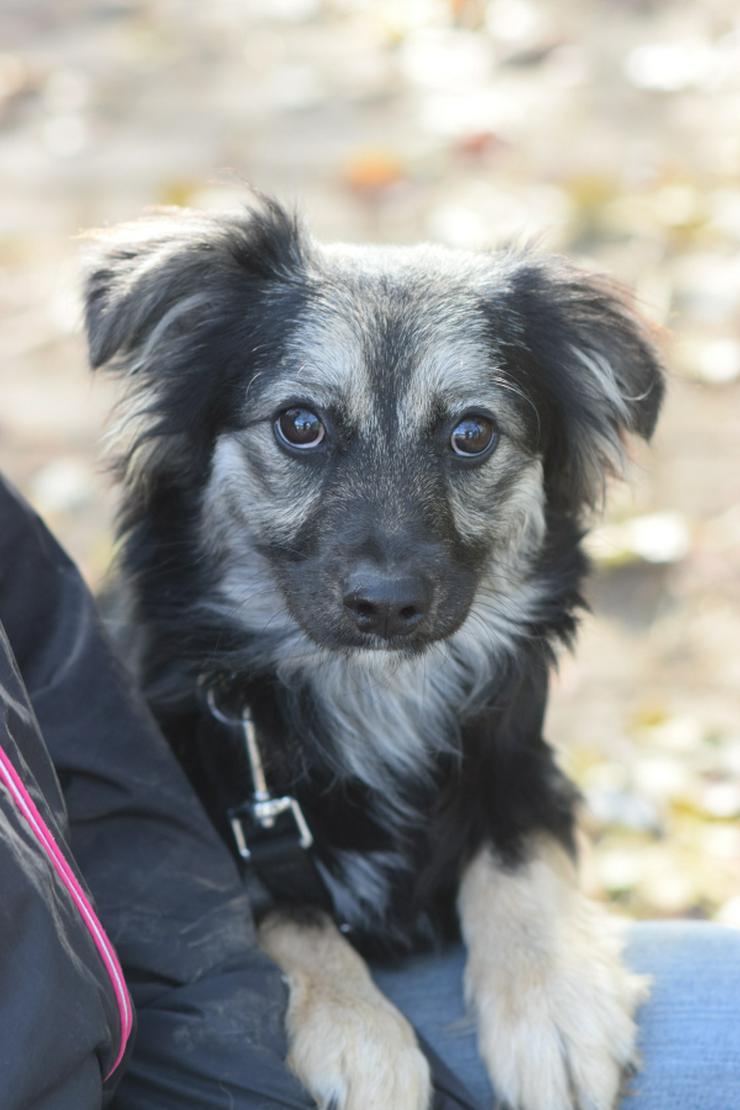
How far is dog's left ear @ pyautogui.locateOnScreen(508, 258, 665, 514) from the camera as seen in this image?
7.82 ft

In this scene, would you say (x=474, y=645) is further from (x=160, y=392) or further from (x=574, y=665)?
(x=574, y=665)

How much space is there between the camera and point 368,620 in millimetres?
2129

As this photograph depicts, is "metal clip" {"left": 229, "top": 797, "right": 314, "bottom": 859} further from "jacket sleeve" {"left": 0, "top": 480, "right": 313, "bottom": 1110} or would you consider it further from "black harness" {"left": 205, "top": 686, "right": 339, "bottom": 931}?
"jacket sleeve" {"left": 0, "top": 480, "right": 313, "bottom": 1110}

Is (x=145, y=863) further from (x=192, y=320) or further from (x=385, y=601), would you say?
(x=192, y=320)

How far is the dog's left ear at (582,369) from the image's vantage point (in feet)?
7.82

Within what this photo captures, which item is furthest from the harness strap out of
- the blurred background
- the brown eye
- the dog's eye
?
the blurred background

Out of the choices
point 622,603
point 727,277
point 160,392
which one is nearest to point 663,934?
point 160,392

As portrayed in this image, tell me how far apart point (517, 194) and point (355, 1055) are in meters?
3.86

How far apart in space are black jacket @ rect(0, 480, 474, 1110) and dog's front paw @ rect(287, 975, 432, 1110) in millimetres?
69

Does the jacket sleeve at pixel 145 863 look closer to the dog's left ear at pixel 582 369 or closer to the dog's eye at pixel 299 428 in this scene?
the dog's eye at pixel 299 428

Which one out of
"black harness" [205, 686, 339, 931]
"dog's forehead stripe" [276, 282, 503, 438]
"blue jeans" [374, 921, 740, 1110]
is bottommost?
"blue jeans" [374, 921, 740, 1110]

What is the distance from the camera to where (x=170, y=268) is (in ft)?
7.48

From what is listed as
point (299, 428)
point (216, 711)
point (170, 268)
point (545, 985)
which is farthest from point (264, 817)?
point (170, 268)

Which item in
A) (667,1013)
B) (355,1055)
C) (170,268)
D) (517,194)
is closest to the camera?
(355,1055)
